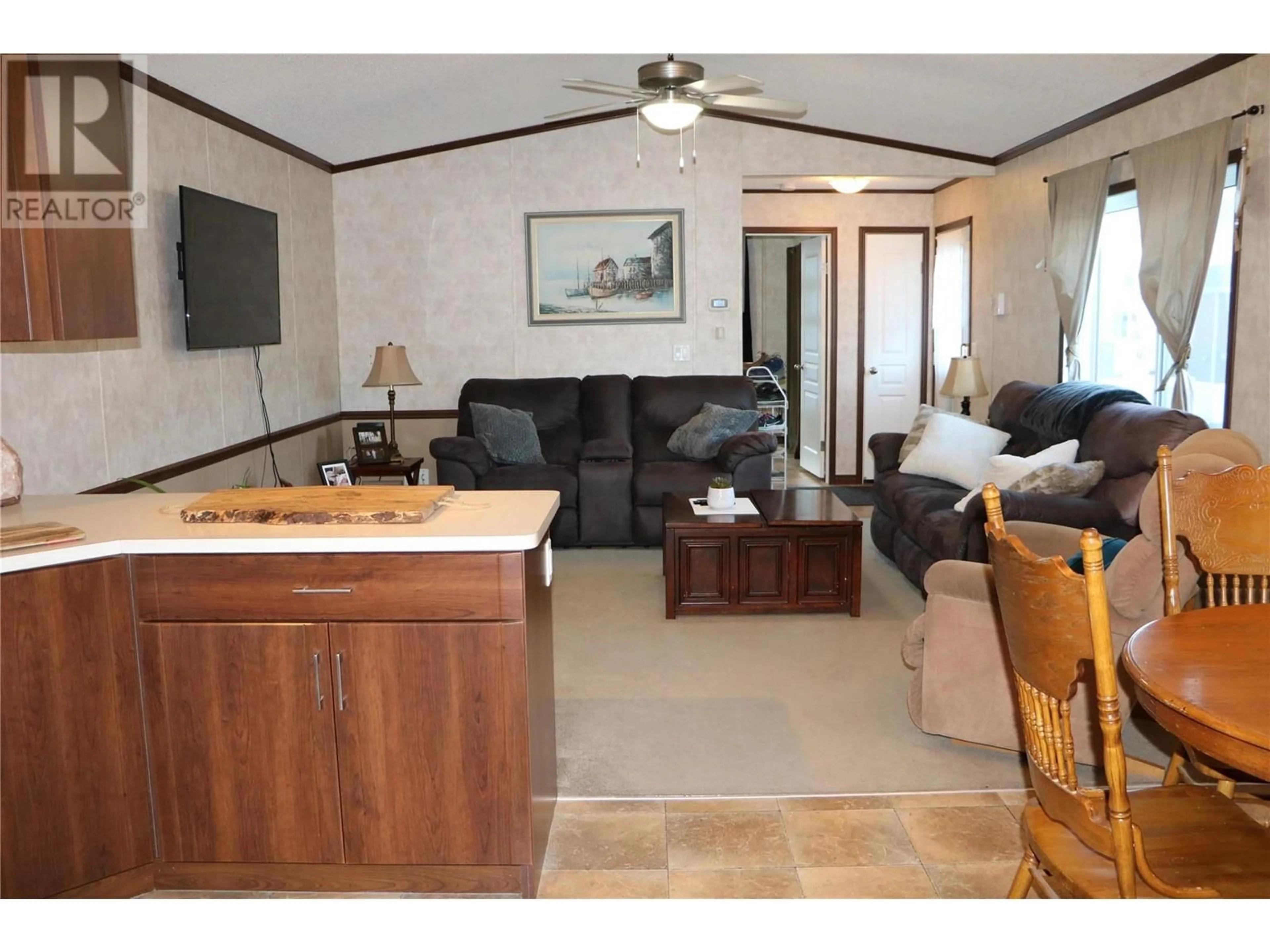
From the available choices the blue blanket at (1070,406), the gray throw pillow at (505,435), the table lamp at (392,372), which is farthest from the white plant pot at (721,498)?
the table lamp at (392,372)

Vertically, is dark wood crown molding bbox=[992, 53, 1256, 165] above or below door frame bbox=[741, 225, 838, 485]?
above

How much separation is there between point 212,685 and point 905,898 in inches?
66.5

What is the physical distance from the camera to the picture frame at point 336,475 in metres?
6.28

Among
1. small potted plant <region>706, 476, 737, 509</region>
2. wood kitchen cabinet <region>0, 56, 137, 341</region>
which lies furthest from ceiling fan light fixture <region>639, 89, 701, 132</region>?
wood kitchen cabinet <region>0, 56, 137, 341</region>

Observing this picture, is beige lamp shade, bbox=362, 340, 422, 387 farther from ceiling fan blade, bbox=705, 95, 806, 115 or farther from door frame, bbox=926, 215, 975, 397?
door frame, bbox=926, 215, 975, 397

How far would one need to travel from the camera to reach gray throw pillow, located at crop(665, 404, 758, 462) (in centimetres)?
654

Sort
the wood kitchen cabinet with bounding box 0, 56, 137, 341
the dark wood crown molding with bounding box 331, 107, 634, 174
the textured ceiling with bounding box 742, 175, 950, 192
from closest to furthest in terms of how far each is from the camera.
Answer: the wood kitchen cabinet with bounding box 0, 56, 137, 341 < the dark wood crown molding with bounding box 331, 107, 634, 174 < the textured ceiling with bounding box 742, 175, 950, 192

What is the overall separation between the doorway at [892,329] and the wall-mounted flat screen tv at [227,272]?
4.59 metres

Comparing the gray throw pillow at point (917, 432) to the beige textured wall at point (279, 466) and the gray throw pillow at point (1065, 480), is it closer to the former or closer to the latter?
the gray throw pillow at point (1065, 480)

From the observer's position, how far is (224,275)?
5.02 m

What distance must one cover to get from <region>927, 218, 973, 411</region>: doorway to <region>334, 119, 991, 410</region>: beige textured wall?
733mm

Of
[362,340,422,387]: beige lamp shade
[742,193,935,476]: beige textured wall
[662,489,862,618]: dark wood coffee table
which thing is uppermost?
[742,193,935,476]: beige textured wall

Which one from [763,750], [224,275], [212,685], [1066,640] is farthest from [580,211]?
[1066,640]

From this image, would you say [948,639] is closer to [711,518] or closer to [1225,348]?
[711,518]
